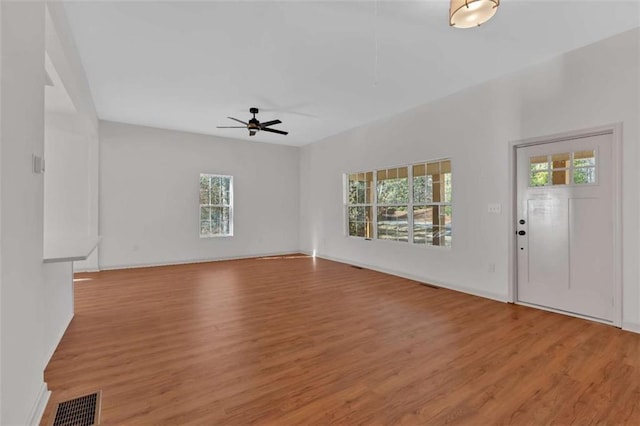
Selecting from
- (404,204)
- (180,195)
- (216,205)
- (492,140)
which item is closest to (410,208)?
(404,204)

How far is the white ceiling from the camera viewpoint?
9.13 ft

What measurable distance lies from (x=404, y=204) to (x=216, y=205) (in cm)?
445

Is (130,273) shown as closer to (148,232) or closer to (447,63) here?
(148,232)

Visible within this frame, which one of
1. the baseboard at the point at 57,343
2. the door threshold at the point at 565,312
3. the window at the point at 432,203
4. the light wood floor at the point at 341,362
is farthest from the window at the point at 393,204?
the baseboard at the point at 57,343

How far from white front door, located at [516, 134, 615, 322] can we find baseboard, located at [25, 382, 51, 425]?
15.7ft

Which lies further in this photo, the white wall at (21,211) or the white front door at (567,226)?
the white front door at (567,226)

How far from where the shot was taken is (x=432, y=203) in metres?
5.18

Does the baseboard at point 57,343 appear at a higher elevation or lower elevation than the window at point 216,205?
lower

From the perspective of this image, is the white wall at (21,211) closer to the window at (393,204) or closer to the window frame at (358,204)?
the window at (393,204)

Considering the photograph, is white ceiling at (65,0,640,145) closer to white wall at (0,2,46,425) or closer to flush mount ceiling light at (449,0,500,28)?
flush mount ceiling light at (449,0,500,28)

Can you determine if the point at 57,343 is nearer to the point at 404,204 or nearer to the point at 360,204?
the point at 404,204

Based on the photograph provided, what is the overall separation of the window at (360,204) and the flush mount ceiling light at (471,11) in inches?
171

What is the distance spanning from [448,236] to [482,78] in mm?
2326

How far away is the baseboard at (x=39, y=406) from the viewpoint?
1.71 meters
